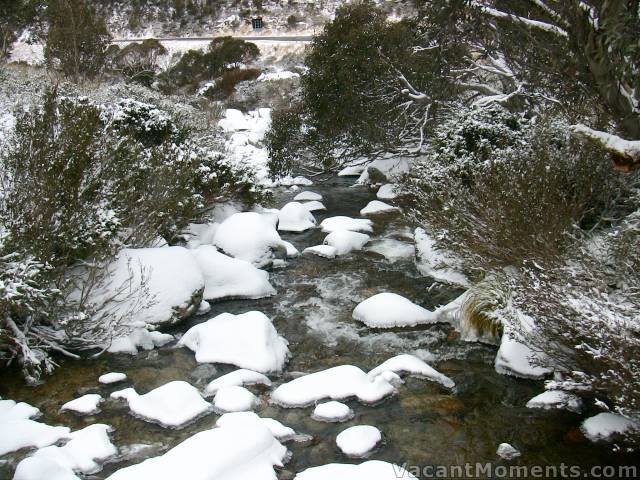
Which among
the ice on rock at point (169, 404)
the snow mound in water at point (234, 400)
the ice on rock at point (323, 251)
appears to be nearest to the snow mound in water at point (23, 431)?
the ice on rock at point (169, 404)

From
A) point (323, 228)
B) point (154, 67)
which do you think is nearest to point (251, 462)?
point (323, 228)

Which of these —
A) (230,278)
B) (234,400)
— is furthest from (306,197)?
(234,400)

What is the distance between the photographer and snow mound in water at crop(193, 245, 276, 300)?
735 cm

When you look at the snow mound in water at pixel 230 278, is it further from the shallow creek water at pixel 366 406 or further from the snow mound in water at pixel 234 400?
the snow mound in water at pixel 234 400

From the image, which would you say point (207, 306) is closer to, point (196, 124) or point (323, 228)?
point (323, 228)

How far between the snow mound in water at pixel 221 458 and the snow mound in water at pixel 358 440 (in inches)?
18.1

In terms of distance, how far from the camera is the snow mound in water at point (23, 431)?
4020 millimetres

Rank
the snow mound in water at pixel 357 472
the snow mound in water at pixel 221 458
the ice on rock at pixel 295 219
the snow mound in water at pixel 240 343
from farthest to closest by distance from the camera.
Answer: the ice on rock at pixel 295 219 → the snow mound in water at pixel 240 343 → the snow mound in water at pixel 357 472 → the snow mound in water at pixel 221 458

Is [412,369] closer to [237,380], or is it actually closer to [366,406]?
[366,406]

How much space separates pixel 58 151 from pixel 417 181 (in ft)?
17.5

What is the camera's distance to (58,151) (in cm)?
588

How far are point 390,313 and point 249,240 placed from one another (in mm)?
3074

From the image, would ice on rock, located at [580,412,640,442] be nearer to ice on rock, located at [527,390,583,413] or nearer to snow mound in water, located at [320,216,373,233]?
ice on rock, located at [527,390,583,413]

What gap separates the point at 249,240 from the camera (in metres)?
8.63
